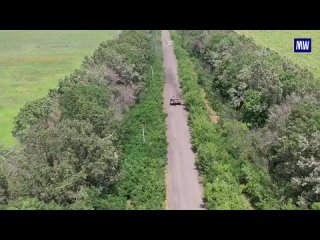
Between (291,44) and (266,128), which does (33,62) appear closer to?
(291,44)

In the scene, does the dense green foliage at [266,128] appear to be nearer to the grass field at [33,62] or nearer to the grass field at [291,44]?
the grass field at [291,44]

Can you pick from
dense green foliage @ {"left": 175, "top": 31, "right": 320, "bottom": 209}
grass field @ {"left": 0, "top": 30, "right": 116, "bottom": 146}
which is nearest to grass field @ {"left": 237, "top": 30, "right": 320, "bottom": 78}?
dense green foliage @ {"left": 175, "top": 31, "right": 320, "bottom": 209}

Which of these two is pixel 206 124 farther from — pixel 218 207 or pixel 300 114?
pixel 218 207

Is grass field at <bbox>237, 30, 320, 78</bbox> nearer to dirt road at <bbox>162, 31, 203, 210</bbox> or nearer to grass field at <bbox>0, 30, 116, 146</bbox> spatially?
dirt road at <bbox>162, 31, 203, 210</bbox>

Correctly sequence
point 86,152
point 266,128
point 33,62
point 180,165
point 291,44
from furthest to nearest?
point 33,62, point 291,44, point 180,165, point 266,128, point 86,152

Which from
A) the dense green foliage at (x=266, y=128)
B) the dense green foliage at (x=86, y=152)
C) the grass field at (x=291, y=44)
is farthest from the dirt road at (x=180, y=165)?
the grass field at (x=291, y=44)

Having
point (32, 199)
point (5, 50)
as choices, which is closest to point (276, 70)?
point (32, 199)

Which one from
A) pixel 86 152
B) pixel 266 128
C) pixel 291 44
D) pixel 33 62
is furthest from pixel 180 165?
pixel 33 62
